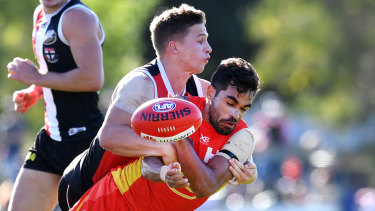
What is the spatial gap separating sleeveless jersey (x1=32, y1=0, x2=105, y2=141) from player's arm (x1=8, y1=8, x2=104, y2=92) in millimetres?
83

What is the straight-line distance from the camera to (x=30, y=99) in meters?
6.78

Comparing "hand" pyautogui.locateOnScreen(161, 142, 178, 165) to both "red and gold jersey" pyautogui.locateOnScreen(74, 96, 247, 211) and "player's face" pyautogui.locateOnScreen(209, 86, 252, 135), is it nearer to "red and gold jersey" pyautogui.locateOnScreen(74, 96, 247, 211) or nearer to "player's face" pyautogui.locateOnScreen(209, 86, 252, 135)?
"red and gold jersey" pyautogui.locateOnScreen(74, 96, 247, 211)

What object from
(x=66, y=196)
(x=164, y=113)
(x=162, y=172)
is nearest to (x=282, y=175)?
(x=66, y=196)

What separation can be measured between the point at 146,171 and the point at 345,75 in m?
19.1

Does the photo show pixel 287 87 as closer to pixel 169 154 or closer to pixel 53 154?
pixel 53 154

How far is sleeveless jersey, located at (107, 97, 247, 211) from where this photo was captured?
17.5 ft

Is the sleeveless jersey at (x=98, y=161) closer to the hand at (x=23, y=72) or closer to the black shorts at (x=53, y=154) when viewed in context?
the black shorts at (x=53, y=154)

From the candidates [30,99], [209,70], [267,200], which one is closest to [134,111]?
[30,99]

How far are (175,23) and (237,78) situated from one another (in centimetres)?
71

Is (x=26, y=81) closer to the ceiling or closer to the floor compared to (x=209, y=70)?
closer to the ceiling

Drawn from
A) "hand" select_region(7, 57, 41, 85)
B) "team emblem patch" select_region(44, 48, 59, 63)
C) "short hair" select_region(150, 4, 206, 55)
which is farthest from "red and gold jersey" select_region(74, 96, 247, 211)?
"team emblem patch" select_region(44, 48, 59, 63)

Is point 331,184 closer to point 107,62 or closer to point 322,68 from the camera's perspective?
point 107,62

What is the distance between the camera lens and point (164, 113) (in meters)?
4.74

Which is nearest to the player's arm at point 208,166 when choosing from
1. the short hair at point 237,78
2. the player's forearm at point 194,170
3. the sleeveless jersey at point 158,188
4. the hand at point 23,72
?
the player's forearm at point 194,170
